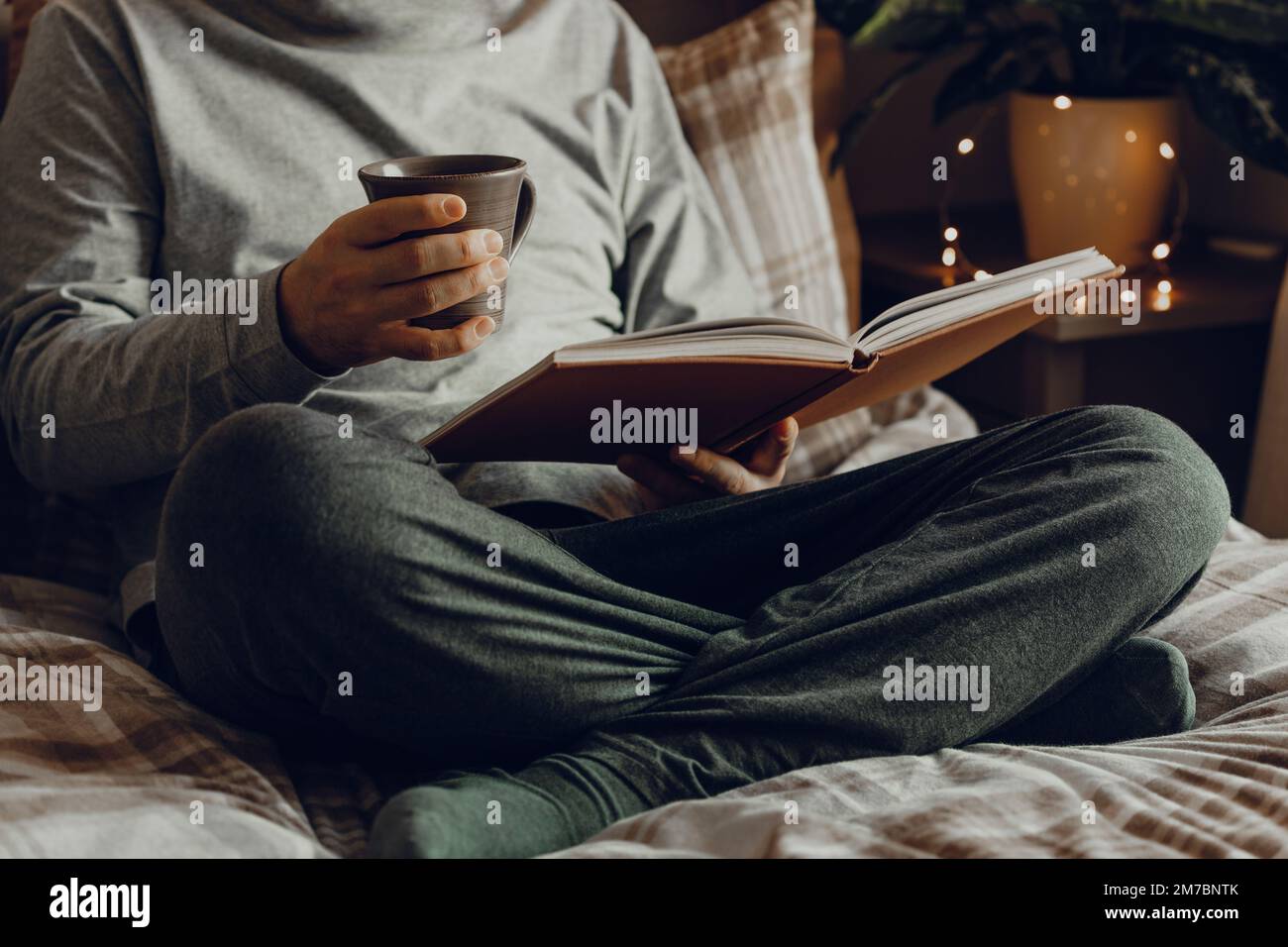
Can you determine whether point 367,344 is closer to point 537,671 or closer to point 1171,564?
point 537,671

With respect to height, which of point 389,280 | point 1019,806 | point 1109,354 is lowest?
point 1019,806

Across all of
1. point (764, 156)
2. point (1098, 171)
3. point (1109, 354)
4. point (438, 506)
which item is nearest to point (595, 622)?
point (438, 506)

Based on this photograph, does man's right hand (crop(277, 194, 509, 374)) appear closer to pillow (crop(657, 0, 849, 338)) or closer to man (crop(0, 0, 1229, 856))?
man (crop(0, 0, 1229, 856))

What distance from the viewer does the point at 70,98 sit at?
113cm

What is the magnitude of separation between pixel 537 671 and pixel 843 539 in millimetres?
287

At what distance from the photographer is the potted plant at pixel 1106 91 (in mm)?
1618

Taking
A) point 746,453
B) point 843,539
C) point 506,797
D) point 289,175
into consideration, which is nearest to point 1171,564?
point 843,539

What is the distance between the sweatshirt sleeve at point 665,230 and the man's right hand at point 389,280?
1.54 feet

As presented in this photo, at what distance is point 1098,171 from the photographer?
168 centimetres

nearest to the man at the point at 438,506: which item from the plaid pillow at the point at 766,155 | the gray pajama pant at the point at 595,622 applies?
the gray pajama pant at the point at 595,622

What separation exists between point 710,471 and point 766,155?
2.23 feet

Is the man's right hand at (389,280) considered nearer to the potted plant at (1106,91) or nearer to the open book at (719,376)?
the open book at (719,376)

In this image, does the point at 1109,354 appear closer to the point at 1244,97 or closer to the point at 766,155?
the point at 1244,97
